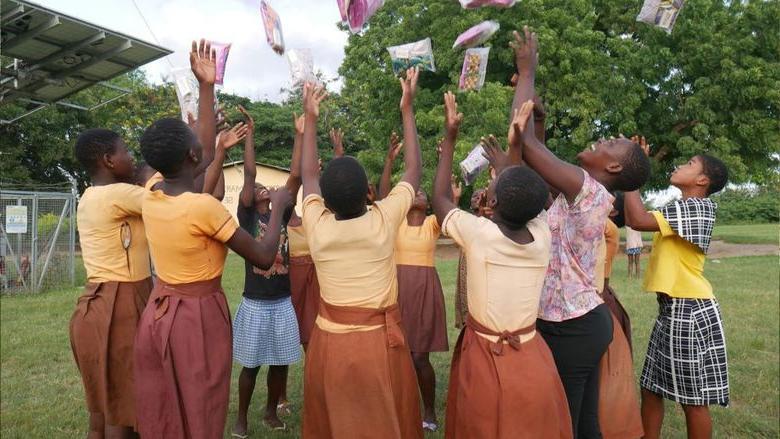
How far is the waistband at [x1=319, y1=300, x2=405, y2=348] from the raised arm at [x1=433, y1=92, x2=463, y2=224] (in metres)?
0.55

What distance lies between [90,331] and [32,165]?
1757 centimetres

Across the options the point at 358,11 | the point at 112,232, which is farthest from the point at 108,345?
the point at 358,11

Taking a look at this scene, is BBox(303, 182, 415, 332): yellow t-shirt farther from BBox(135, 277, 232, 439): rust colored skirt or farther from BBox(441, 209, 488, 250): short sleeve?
BBox(135, 277, 232, 439): rust colored skirt

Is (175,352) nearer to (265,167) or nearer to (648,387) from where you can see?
(648,387)

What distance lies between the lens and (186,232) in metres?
2.62

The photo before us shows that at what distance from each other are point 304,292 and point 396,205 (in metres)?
2.25

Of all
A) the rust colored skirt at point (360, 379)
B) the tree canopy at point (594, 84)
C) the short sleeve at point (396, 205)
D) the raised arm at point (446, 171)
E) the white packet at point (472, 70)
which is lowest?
the rust colored skirt at point (360, 379)

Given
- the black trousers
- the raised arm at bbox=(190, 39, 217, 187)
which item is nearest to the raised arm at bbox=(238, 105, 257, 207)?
the raised arm at bbox=(190, 39, 217, 187)

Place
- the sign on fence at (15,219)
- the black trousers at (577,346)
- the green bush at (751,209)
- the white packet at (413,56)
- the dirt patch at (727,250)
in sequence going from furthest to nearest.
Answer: the green bush at (751,209)
the dirt patch at (727,250)
the sign on fence at (15,219)
the white packet at (413,56)
the black trousers at (577,346)

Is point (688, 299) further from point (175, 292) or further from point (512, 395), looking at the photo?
point (175, 292)

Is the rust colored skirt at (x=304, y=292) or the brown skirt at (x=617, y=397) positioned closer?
the brown skirt at (x=617, y=397)

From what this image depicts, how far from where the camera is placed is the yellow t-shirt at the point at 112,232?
303 cm

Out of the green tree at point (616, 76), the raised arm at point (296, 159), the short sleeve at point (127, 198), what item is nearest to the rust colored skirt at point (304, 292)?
the raised arm at point (296, 159)

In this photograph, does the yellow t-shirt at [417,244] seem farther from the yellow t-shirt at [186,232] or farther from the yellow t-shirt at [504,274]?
the yellow t-shirt at [186,232]
